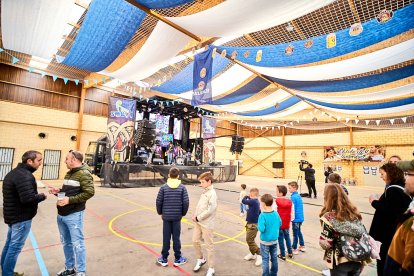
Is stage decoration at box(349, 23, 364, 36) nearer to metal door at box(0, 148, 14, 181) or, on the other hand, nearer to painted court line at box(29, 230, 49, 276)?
painted court line at box(29, 230, 49, 276)

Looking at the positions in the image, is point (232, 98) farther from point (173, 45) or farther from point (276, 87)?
point (173, 45)

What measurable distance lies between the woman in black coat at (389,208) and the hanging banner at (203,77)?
4.57 meters

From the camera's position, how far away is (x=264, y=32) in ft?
19.0

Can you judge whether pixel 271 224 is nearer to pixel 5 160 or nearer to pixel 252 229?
pixel 252 229

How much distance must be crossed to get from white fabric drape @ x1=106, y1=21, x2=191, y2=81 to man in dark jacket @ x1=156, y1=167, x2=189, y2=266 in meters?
3.91

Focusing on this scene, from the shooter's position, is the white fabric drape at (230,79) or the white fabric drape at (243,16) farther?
the white fabric drape at (230,79)

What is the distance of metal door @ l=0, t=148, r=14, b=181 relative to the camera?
11.6 metres

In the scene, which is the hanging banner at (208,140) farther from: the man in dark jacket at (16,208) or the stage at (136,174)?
the man in dark jacket at (16,208)

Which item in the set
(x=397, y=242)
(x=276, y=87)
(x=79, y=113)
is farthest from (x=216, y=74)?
(x=79, y=113)

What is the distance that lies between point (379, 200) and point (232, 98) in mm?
7836

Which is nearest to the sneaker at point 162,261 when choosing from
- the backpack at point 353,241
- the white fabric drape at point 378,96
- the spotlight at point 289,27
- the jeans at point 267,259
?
the jeans at point 267,259

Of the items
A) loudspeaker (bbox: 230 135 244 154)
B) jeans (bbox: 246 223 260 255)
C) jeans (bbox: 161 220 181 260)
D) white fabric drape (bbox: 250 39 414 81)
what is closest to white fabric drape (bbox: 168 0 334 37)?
white fabric drape (bbox: 250 39 414 81)

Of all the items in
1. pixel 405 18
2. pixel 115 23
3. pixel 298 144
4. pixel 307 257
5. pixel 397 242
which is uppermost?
pixel 115 23

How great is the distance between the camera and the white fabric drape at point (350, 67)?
4.74 metres
